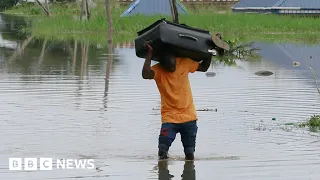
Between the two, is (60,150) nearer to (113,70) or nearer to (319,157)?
(319,157)

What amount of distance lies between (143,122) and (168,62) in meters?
3.45

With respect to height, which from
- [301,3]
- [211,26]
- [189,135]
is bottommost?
[189,135]

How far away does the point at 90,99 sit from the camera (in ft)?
47.4

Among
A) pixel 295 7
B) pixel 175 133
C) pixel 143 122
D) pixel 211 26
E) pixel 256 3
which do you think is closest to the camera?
pixel 175 133

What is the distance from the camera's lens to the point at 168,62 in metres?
8.77

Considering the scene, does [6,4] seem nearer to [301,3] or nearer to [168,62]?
[301,3]

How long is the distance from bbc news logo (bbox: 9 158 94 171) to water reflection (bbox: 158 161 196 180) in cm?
70

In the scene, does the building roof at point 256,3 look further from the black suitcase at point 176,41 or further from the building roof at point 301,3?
the black suitcase at point 176,41

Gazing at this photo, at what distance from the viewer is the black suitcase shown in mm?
8766

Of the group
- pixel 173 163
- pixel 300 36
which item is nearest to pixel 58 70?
pixel 173 163

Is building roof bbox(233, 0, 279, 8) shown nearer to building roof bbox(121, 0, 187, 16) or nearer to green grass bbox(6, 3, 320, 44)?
building roof bbox(121, 0, 187, 16)

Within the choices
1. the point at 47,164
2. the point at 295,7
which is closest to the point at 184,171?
the point at 47,164

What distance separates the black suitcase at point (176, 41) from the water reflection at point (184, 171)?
3.48ft

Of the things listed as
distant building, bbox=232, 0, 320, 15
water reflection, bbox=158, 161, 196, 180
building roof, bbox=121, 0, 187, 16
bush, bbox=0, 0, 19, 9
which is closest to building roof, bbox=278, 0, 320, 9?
distant building, bbox=232, 0, 320, 15
